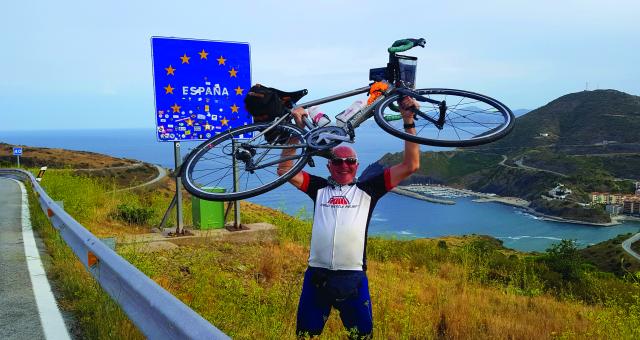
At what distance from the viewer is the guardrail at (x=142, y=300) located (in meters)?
2.13

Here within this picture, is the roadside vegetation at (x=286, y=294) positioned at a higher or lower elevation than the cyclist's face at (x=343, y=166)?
lower

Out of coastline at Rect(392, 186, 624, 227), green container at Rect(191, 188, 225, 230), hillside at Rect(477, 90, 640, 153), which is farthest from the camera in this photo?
hillside at Rect(477, 90, 640, 153)

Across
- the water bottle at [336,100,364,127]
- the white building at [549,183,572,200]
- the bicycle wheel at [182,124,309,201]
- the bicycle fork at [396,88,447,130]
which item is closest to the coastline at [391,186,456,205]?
the white building at [549,183,572,200]

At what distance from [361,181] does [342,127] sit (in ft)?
1.66

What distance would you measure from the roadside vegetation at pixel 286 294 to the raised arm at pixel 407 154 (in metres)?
1.57

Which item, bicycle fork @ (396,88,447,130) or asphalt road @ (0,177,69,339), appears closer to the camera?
asphalt road @ (0,177,69,339)

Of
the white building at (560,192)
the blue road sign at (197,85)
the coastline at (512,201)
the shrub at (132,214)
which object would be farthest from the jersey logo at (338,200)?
the white building at (560,192)

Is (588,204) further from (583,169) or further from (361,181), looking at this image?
(361,181)

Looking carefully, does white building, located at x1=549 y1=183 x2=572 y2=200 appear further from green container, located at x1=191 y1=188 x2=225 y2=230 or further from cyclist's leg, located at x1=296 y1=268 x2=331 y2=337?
cyclist's leg, located at x1=296 y1=268 x2=331 y2=337

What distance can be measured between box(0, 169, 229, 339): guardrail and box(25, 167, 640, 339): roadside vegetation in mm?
328

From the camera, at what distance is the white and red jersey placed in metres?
3.78

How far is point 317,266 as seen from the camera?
12.6 feet

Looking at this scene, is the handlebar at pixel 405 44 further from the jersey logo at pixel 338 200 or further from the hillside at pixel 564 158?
the hillside at pixel 564 158

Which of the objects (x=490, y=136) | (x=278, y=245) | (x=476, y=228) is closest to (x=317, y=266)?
(x=490, y=136)
